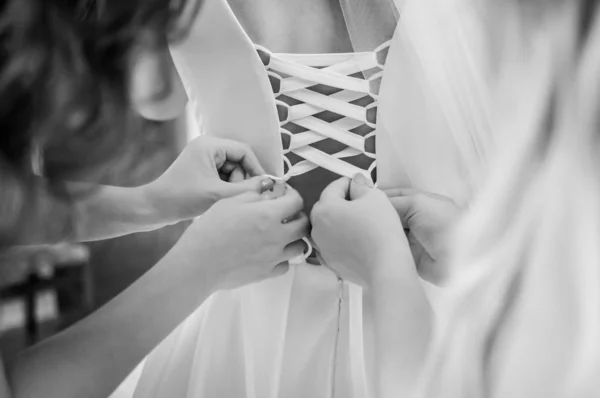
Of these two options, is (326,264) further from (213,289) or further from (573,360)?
(573,360)

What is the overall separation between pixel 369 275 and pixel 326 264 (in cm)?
5

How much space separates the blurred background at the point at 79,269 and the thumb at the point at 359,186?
0.16m

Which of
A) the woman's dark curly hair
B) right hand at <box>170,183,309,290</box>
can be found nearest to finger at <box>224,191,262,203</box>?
right hand at <box>170,183,309,290</box>

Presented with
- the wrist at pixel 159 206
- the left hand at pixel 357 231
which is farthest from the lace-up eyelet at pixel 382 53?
the wrist at pixel 159 206

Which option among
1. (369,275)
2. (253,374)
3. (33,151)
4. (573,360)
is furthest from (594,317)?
(33,151)

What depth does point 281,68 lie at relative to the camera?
0.48m

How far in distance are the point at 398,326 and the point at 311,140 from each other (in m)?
0.18

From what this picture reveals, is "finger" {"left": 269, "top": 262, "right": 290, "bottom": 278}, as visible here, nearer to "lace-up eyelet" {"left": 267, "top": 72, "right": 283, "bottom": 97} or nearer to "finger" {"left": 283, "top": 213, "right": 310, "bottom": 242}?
"finger" {"left": 283, "top": 213, "right": 310, "bottom": 242}

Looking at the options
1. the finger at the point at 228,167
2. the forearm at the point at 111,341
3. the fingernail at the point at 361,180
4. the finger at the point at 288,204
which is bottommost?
the forearm at the point at 111,341

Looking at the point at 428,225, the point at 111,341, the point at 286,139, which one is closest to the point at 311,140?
the point at 286,139

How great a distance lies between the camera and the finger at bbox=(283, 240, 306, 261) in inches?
19.5

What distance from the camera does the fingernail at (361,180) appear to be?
0.48 metres

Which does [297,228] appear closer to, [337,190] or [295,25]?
[337,190]

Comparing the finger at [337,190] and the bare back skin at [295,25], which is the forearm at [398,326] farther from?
the bare back skin at [295,25]
